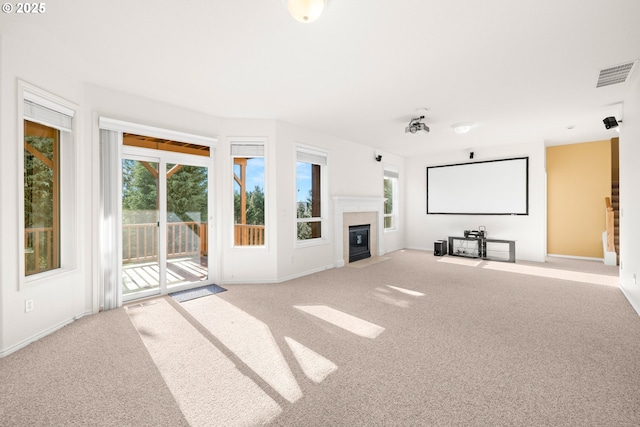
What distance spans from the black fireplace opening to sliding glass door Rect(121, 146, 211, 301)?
3061mm

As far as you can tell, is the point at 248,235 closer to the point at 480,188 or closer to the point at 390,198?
the point at 390,198

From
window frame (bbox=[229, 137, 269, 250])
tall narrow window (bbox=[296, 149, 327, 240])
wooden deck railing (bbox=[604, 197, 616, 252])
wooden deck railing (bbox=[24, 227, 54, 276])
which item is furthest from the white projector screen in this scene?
wooden deck railing (bbox=[24, 227, 54, 276])

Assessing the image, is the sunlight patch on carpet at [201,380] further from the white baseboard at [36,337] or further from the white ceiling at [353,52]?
the white ceiling at [353,52]

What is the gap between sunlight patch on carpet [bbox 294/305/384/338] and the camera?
2.78 metres

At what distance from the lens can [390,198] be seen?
7945mm

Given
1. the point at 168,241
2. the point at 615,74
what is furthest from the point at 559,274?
the point at 168,241

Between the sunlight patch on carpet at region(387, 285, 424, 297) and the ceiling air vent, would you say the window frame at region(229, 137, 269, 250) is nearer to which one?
the sunlight patch on carpet at region(387, 285, 424, 297)

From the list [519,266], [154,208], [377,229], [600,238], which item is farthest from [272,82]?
[600,238]

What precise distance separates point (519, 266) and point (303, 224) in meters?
4.51

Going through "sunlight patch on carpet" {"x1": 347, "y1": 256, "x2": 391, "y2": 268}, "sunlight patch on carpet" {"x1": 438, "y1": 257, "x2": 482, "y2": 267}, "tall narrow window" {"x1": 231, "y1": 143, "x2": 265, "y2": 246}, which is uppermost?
"tall narrow window" {"x1": 231, "y1": 143, "x2": 265, "y2": 246}

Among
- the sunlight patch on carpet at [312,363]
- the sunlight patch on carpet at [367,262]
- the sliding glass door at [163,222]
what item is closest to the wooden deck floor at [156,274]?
the sliding glass door at [163,222]

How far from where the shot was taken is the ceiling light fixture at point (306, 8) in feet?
6.14

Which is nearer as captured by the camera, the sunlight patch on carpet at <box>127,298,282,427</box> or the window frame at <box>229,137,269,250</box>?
the sunlight patch on carpet at <box>127,298,282,427</box>

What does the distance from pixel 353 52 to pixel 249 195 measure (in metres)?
2.79
